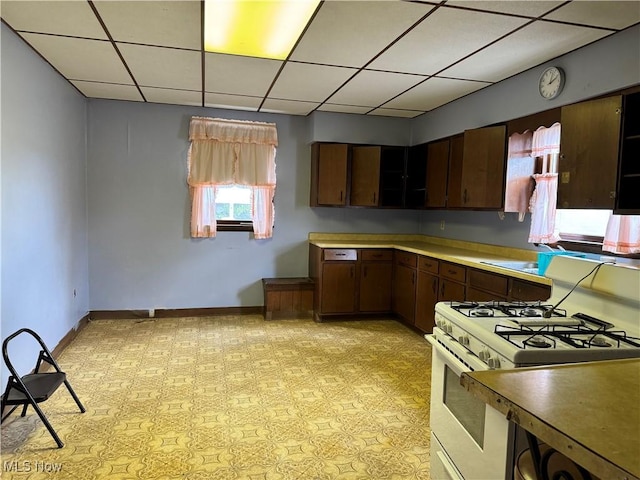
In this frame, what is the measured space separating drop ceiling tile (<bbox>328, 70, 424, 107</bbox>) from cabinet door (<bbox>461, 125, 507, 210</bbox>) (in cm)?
81

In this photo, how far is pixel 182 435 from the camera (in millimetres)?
2508

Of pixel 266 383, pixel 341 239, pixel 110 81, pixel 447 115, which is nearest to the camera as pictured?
pixel 266 383

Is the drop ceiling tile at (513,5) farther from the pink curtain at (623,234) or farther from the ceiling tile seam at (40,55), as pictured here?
the ceiling tile seam at (40,55)

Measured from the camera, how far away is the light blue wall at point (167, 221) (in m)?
4.88

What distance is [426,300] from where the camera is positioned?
14.3ft

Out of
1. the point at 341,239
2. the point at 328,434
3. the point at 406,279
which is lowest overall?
the point at 328,434

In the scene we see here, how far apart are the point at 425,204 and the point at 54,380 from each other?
4103mm

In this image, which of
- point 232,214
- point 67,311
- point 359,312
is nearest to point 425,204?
point 359,312

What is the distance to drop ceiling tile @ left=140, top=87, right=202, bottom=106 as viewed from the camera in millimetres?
4341

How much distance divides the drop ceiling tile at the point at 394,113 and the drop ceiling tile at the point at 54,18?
10.2 ft

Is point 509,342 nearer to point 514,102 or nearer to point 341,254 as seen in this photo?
point 514,102

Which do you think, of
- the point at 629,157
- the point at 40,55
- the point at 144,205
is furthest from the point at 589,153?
the point at 144,205

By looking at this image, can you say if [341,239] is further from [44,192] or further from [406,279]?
[44,192]

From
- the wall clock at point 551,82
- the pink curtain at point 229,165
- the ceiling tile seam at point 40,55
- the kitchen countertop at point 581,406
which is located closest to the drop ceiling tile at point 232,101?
the pink curtain at point 229,165
